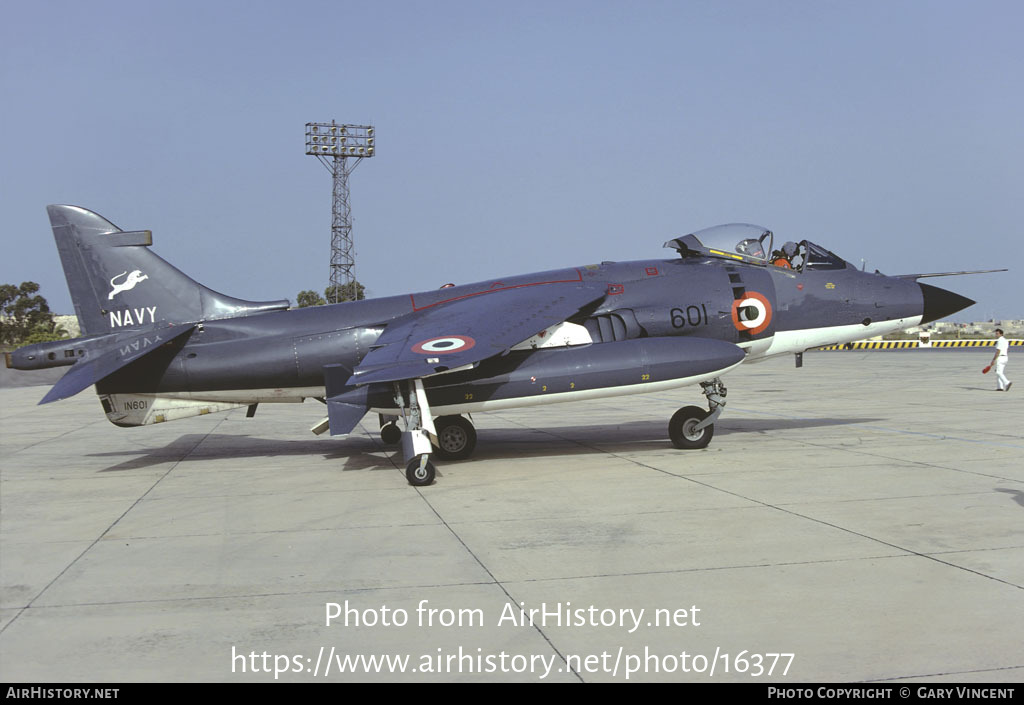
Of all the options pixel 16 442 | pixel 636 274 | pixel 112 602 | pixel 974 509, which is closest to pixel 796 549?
pixel 974 509

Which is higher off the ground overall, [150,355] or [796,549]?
[150,355]

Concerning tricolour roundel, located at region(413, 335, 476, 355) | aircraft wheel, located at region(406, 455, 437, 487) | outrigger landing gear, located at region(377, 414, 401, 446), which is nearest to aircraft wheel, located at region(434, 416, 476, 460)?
outrigger landing gear, located at region(377, 414, 401, 446)

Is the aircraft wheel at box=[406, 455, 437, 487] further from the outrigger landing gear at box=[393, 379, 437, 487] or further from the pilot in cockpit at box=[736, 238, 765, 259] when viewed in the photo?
the pilot in cockpit at box=[736, 238, 765, 259]

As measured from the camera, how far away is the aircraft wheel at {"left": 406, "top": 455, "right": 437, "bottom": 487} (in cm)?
1046

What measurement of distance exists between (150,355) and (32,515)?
327 cm

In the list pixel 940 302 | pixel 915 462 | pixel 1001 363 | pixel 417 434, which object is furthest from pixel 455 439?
pixel 1001 363

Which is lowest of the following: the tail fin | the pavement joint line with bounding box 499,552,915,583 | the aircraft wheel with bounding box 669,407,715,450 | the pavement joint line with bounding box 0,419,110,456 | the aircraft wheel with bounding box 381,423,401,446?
the pavement joint line with bounding box 0,419,110,456

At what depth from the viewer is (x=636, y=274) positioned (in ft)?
43.0

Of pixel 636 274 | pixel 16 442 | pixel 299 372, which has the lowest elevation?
pixel 16 442

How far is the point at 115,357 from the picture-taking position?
1170 cm

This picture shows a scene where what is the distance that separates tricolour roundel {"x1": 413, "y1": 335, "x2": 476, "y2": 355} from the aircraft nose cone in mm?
7691

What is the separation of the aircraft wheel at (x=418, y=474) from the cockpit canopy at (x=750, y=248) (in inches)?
226
